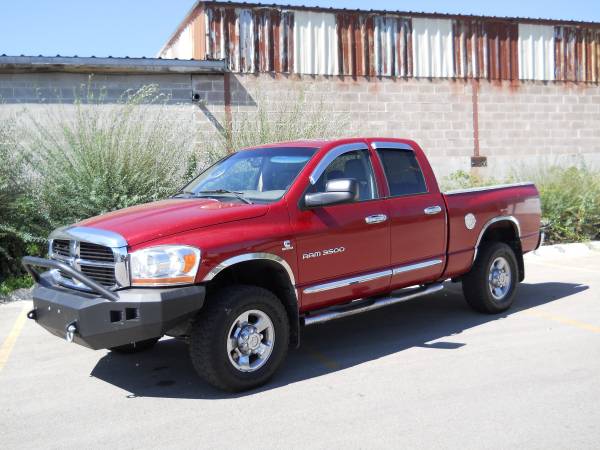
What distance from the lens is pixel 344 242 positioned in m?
5.73

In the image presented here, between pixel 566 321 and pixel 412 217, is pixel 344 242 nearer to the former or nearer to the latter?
pixel 412 217

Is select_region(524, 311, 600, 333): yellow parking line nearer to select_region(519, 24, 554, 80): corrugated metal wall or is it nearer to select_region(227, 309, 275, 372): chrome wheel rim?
select_region(227, 309, 275, 372): chrome wheel rim

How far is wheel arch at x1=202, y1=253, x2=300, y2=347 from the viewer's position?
5105 millimetres

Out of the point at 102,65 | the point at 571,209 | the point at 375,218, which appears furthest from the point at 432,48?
the point at 375,218

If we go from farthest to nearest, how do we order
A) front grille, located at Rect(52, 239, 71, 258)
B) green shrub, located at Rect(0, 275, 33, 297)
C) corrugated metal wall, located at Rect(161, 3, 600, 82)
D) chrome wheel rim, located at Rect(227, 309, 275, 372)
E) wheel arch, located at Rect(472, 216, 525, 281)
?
corrugated metal wall, located at Rect(161, 3, 600, 82) → green shrub, located at Rect(0, 275, 33, 297) → wheel arch, located at Rect(472, 216, 525, 281) → front grille, located at Rect(52, 239, 71, 258) → chrome wheel rim, located at Rect(227, 309, 275, 372)

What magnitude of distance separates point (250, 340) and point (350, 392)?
846mm

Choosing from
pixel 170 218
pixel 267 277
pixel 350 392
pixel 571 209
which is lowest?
pixel 350 392

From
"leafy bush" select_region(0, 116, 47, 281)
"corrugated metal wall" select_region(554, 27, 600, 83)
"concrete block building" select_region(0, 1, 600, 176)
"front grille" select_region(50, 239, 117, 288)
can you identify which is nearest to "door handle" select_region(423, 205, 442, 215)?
"front grille" select_region(50, 239, 117, 288)

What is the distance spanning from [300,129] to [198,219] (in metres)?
8.30

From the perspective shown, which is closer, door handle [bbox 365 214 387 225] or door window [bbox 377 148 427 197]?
door handle [bbox 365 214 387 225]

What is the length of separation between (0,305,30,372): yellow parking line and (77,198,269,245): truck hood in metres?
1.97

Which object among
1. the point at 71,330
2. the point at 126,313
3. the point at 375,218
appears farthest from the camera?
the point at 375,218

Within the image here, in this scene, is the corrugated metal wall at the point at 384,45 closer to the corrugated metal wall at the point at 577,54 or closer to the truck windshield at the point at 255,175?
the corrugated metal wall at the point at 577,54

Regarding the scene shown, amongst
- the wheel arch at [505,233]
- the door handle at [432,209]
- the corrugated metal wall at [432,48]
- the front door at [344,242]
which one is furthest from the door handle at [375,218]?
the corrugated metal wall at [432,48]
